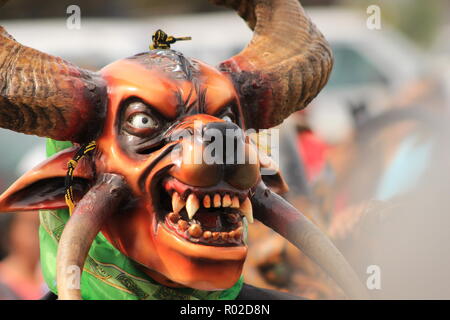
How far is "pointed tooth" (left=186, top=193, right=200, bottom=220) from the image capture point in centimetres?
204

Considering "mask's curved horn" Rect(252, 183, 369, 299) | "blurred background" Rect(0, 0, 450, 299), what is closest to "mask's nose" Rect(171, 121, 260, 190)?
"mask's curved horn" Rect(252, 183, 369, 299)

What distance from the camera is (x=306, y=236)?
7.64 feet

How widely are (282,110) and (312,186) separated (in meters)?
3.11

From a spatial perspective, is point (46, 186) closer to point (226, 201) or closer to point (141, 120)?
point (141, 120)

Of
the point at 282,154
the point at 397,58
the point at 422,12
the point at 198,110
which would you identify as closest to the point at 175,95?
the point at 198,110

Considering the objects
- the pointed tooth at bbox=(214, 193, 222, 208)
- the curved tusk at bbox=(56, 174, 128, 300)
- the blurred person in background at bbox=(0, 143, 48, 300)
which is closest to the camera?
the curved tusk at bbox=(56, 174, 128, 300)

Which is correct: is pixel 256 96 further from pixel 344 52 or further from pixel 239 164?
pixel 344 52

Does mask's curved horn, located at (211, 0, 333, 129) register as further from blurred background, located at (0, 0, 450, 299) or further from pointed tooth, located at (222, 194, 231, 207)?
blurred background, located at (0, 0, 450, 299)

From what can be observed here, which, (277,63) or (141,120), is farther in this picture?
(277,63)

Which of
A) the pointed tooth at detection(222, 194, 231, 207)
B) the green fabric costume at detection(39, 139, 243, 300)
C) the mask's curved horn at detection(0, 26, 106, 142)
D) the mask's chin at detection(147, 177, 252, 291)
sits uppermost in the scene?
the mask's curved horn at detection(0, 26, 106, 142)

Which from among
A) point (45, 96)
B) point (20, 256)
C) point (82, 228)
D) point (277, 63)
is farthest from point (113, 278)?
point (20, 256)

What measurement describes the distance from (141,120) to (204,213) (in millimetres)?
305

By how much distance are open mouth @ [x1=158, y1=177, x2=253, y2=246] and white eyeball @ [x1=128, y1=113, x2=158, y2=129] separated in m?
0.16

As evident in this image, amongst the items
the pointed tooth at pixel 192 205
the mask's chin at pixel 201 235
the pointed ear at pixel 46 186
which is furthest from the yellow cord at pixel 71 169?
the pointed tooth at pixel 192 205
